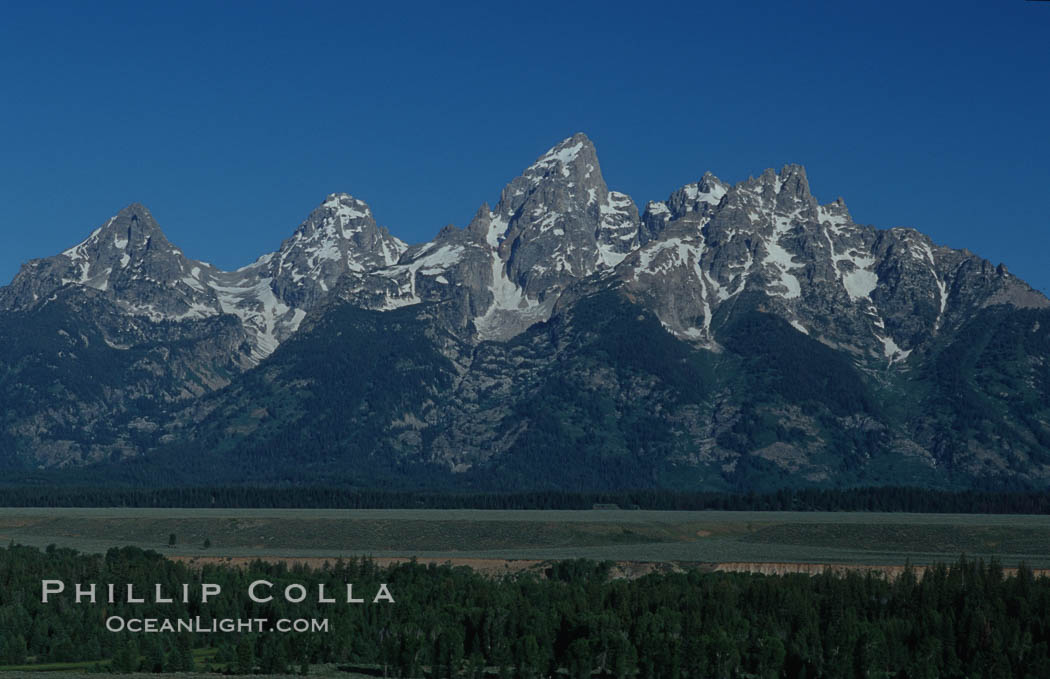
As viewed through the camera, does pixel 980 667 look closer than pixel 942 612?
Yes

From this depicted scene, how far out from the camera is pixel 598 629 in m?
148

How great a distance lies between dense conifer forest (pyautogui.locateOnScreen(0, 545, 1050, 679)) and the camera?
140 meters

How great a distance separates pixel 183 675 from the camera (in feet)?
443

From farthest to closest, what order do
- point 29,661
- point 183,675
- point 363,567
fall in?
point 363,567
point 29,661
point 183,675

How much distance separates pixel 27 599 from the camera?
166m

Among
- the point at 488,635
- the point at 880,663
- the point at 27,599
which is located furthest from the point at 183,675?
the point at 880,663

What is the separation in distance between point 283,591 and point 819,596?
56.1 m

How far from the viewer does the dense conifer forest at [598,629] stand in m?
140

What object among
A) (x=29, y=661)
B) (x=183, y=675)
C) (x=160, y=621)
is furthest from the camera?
(x=160, y=621)

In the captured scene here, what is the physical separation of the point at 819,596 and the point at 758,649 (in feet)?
84.1

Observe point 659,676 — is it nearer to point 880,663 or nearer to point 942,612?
point 880,663

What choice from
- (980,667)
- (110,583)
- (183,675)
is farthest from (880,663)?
(110,583)

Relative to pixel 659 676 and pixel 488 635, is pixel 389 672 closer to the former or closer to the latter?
pixel 488 635

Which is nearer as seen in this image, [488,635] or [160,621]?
[488,635]
